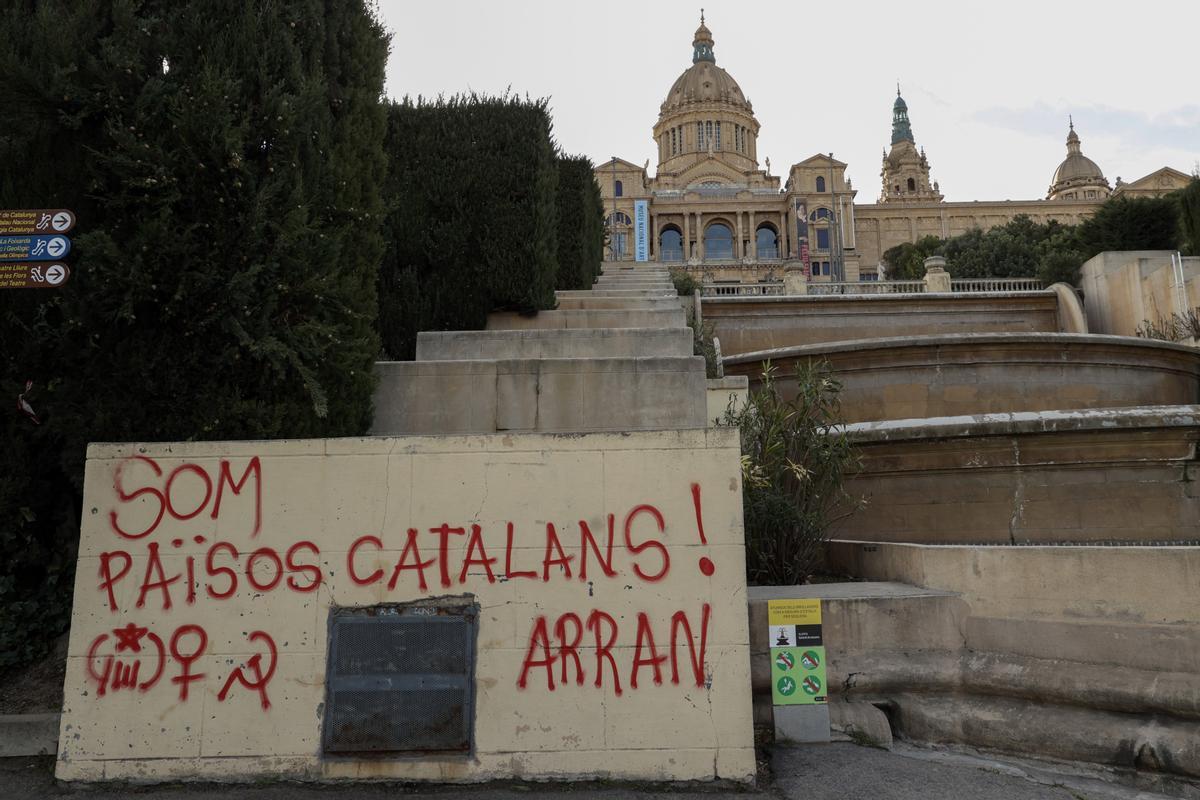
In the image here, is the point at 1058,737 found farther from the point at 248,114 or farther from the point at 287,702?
the point at 248,114

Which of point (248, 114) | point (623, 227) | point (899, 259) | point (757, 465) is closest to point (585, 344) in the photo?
point (757, 465)

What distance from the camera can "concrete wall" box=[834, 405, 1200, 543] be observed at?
25.2ft

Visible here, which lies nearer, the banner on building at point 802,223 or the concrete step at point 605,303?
the concrete step at point 605,303

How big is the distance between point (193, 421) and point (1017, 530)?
7.02m

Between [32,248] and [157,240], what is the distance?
2.22ft

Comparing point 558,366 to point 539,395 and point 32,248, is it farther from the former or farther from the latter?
point 32,248

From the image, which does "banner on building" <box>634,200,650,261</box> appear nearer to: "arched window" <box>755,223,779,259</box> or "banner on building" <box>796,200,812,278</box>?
"arched window" <box>755,223,779,259</box>

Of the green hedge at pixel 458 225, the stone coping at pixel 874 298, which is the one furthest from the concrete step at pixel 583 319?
the stone coping at pixel 874 298

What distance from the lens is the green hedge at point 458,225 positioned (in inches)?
380

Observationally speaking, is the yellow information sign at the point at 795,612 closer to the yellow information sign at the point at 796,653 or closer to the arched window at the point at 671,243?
the yellow information sign at the point at 796,653

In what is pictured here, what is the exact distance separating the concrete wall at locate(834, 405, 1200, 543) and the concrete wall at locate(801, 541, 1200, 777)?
8.68 ft

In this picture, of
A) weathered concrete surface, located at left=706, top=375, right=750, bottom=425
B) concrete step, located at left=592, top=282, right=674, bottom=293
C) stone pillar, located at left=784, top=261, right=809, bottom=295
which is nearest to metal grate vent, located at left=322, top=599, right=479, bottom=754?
weathered concrete surface, located at left=706, top=375, right=750, bottom=425

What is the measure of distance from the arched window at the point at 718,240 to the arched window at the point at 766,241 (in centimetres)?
287

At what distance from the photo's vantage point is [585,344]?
8.67m
